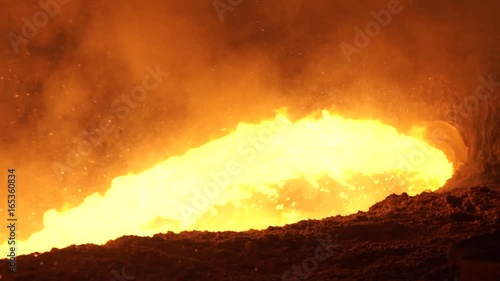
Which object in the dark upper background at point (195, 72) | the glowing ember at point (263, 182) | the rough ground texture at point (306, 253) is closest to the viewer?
the rough ground texture at point (306, 253)

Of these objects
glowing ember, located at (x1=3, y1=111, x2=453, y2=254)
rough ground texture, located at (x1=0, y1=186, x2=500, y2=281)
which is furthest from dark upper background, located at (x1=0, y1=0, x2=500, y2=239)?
rough ground texture, located at (x1=0, y1=186, x2=500, y2=281)

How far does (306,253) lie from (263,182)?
4.60 m

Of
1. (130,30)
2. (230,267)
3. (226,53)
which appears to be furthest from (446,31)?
(230,267)

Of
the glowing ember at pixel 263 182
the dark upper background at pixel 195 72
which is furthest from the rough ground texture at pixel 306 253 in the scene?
the dark upper background at pixel 195 72

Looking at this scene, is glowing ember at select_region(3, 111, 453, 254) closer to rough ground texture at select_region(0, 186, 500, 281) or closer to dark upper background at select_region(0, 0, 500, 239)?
dark upper background at select_region(0, 0, 500, 239)

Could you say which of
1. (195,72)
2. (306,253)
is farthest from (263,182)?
(306,253)

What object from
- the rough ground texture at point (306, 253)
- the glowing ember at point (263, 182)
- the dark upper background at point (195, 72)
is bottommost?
the rough ground texture at point (306, 253)

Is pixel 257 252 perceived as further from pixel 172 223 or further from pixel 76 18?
pixel 76 18

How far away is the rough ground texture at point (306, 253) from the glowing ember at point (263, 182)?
11.4ft

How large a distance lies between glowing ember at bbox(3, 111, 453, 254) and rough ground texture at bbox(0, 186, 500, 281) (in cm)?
348

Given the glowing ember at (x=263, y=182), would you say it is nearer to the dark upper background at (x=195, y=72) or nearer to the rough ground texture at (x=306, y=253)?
the dark upper background at (x=195, y=72)

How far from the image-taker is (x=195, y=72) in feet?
32.6

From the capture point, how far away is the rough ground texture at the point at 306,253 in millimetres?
4086

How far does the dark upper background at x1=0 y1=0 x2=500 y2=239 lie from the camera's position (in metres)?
8.99
